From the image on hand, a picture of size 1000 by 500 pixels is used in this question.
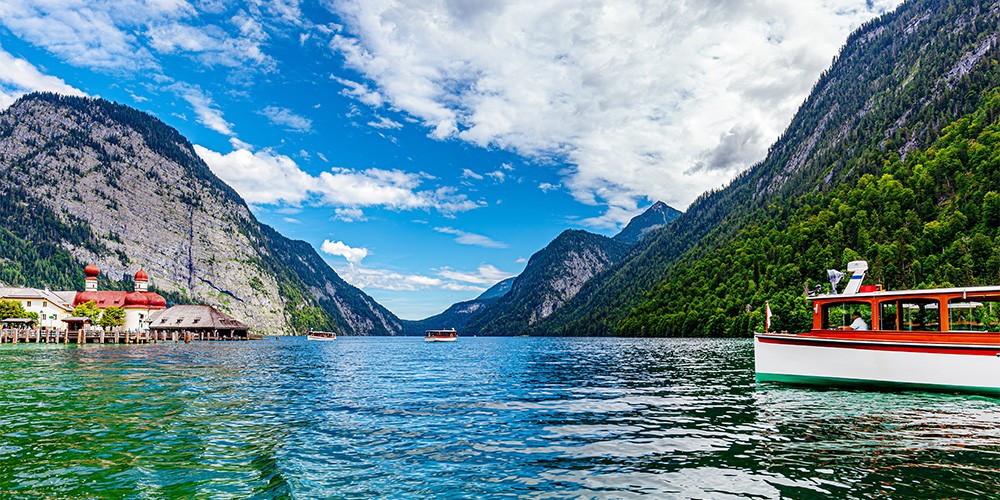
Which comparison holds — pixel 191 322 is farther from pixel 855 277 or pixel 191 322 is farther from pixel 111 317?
pixel 855 277

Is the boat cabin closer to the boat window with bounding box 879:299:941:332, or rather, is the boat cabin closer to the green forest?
the boat window with bounding box 879:299:941:332

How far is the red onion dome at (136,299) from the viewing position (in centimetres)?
15938

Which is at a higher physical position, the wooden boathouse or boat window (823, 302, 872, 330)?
boat window (823, 302, 872, 330)

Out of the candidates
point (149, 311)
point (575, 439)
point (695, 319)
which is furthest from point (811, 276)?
point (149, 311)

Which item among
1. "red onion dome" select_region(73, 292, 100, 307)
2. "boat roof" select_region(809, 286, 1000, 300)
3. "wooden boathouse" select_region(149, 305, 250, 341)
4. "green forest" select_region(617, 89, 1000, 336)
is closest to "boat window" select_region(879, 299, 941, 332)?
"boat roof" select_region(809, 286, 1000, 300)

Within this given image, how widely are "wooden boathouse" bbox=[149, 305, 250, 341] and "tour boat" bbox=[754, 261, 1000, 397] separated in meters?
164

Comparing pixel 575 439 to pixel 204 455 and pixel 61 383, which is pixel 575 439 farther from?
pixel 61 383

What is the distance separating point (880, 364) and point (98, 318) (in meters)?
158

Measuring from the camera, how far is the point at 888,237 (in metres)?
146

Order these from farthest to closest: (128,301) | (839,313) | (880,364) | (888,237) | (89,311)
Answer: (128,301) < (888,237) < (89,311) < (839,313) < (880,364)

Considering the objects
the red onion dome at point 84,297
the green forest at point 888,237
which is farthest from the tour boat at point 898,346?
the red onion dome at point 84,297

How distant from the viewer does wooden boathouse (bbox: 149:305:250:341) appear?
528 feet

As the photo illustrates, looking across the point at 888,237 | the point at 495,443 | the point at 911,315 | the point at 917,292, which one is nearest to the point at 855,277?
the point at 911,315

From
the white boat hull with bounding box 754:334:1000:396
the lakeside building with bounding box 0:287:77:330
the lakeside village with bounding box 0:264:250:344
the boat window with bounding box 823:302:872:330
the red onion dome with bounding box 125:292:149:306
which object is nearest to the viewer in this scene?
the white boat hull with bounding box 754:334:1000:396
